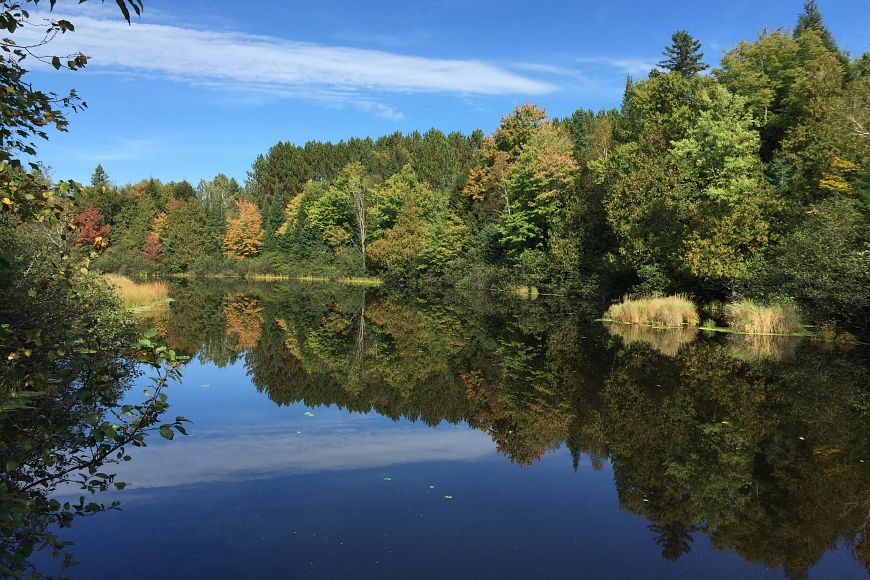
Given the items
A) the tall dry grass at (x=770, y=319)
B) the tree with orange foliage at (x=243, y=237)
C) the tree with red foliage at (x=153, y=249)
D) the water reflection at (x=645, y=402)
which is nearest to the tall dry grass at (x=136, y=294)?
the water reflection at (x=645, y=402)

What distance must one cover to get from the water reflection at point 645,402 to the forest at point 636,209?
5757 millimetres

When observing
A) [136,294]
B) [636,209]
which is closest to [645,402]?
[636,209]

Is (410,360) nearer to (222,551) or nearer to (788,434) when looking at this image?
(788,434)

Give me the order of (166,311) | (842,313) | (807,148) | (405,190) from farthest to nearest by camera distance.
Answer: (405,190), (807,148), (166,311), (842,313)

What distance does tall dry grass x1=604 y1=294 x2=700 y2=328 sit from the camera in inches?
1088

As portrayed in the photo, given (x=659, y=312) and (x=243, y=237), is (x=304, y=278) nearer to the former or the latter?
(x=243, y=237)

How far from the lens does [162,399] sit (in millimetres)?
4703

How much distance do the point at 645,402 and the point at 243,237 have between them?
243ft

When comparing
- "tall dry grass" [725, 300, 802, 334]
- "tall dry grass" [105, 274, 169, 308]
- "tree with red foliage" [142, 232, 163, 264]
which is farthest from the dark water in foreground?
"tree with red foliage" [142, 232, 163, 264]

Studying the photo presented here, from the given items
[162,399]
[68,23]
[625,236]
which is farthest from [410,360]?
[625,236]

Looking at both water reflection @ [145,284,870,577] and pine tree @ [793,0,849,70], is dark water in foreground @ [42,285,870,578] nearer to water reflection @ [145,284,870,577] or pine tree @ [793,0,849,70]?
water reflection @ [145,284,870,577]

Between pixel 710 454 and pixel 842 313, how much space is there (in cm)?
1883

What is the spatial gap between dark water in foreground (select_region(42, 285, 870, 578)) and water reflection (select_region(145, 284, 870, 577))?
0.05 m

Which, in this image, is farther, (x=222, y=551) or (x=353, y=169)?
(x=353, y=169)
